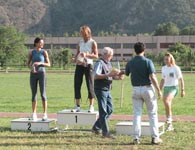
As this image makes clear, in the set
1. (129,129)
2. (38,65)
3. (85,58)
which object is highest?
(85,58)

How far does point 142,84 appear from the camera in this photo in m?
10.5

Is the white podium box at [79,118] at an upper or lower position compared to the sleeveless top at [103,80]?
lower

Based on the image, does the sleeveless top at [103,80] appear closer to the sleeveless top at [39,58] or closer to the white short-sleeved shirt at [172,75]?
the sleeveless top at [39,58]

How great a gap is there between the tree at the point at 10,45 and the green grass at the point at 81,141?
3575 inches

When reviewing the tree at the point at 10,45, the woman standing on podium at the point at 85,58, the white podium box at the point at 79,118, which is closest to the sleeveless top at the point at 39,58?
the woman standing on podium at the point at 85,58

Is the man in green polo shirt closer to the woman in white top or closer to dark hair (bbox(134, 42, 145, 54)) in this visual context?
dark hair (bbox(134, 42, 145, 54))

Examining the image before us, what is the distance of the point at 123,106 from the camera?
20.6 m

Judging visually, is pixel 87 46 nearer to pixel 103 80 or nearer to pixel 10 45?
pixel 103 80

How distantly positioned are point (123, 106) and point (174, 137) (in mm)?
8916

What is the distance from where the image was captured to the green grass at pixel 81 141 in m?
10.5

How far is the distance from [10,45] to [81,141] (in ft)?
336

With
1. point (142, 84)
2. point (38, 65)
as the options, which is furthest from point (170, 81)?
point (38, 65)

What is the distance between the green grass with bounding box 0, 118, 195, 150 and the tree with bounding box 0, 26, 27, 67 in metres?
90.8

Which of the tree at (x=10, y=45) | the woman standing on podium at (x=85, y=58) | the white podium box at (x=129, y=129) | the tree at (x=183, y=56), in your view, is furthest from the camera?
the tree at (x=10, y=45)
